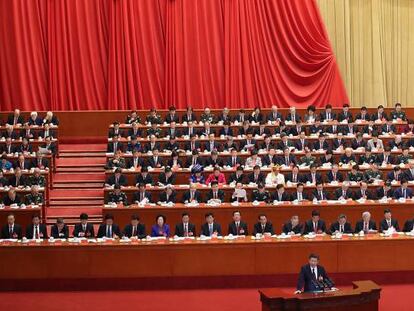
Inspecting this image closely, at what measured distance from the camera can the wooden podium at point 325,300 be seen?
10.4 meters

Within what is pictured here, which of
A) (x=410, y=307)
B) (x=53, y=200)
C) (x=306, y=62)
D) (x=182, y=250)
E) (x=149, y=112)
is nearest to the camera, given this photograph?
(x=410, y=307)

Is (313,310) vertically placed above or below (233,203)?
below

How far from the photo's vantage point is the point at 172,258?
1385 centimetres

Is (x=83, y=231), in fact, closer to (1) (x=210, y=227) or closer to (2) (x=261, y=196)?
(1) (x=210, y=227)

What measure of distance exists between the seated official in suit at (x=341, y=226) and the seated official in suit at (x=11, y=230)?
5.38m

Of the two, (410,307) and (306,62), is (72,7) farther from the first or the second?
(410,307)

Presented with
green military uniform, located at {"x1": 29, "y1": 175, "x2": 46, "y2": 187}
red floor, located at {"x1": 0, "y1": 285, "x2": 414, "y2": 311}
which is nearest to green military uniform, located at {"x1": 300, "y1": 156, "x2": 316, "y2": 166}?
red floor, located at {"x1": 0, "y1": 285, "x2": 414, "y2": 311}

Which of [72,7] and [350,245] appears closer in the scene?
[350,245]

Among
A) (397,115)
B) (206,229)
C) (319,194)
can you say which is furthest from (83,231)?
(397,115)

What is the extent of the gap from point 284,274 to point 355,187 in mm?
3527

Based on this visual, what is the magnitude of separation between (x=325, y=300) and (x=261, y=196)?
5764 millimetres

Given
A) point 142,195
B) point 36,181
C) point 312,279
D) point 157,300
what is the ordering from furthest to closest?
point 36,181 → point 142,195 → point 157,300 → point 312,279

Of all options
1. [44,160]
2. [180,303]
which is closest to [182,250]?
[180,303]

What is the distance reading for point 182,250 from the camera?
13852 mm
